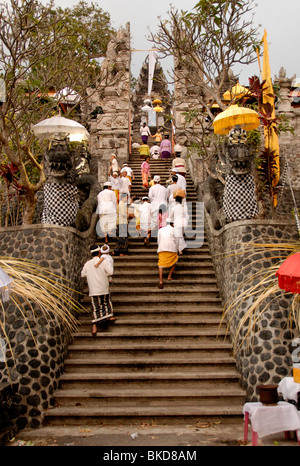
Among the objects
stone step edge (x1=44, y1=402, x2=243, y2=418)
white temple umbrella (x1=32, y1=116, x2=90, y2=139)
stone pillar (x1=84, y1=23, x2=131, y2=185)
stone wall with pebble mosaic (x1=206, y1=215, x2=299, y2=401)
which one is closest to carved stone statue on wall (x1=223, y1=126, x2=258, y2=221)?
stone wall with pebble mosaic (x1=206, y1=215, x2=299, y2=401)

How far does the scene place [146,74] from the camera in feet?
100

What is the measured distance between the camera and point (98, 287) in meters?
7.51

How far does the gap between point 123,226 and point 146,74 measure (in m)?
23.1

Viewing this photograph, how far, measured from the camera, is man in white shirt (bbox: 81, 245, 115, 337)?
7516 mm

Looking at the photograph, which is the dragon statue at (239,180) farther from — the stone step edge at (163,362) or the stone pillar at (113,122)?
the stone pillar at (113,122)

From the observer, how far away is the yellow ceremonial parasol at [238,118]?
866cm

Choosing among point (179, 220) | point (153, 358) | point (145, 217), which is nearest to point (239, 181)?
point (179, 220)

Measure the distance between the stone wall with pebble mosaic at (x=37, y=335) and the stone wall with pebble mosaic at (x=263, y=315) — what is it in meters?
2.54

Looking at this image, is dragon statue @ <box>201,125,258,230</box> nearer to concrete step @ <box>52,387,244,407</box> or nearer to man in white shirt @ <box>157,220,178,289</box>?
man in white shirt @ <box>157,220,178,289</box>

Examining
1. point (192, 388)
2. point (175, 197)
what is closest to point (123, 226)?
point (175, 197)

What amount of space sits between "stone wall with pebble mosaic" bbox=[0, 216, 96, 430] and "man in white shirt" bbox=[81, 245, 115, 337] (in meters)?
0.42

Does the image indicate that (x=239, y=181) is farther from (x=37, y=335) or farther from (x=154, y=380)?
(x=37, y=335)

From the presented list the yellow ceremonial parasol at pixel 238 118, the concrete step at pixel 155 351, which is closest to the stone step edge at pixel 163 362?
the concrete step at pixel 155 351

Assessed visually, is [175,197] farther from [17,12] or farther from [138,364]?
[17,12]
